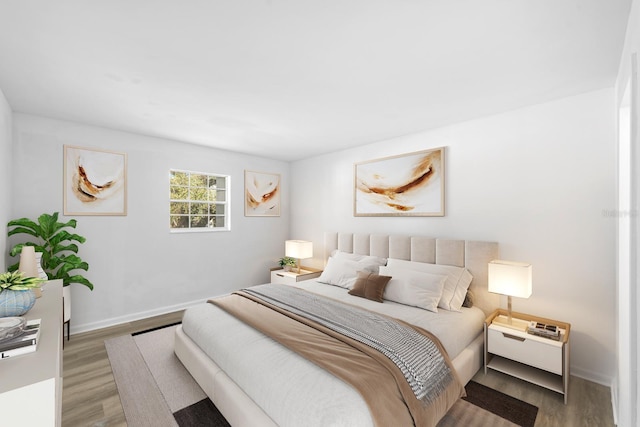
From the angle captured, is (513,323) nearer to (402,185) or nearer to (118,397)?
(402,185)

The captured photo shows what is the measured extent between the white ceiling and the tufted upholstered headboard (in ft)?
4.64

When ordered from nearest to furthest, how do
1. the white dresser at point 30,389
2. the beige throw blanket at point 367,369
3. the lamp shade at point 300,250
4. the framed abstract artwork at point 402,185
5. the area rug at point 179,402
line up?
1. the white dresser at point 30,389
2. the beige throw blanket at point 367,369
3. the area rug at point 179,402
4. the framed abstract artwork at point 402,185
5. the lamp shade at point 300,250

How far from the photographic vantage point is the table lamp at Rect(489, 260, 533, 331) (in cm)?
252

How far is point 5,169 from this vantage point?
2752 millimetres

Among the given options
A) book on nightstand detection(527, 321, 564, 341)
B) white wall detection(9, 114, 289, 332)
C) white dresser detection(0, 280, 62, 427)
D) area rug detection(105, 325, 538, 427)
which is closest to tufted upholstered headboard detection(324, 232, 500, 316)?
book on nightstand detection(527, 321, 564, 341)

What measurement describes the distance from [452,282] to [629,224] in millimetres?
1540

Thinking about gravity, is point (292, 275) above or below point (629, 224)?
below

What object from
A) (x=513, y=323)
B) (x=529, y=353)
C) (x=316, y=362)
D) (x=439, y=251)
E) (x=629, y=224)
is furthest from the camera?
(x=439, y=251)

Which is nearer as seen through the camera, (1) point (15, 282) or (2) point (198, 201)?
(1) point (15, 282)

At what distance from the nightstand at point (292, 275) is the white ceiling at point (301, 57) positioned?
2.39 meters

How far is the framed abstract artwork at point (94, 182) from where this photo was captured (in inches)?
134

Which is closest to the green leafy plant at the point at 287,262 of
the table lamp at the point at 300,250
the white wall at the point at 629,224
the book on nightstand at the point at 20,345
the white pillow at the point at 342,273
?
the table lamp at the point at 300,250

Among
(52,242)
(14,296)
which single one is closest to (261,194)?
(52,242)

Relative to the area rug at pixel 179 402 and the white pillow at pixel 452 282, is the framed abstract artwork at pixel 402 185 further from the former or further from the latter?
the area rug at pixel 179 402
